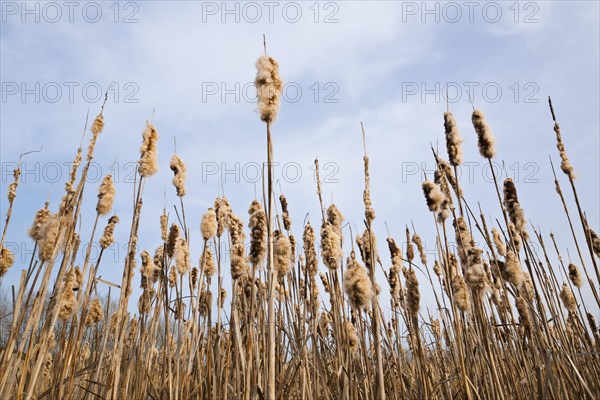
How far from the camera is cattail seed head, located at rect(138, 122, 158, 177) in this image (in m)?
2.57

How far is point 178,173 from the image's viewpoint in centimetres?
313

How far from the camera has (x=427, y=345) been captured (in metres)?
4.34

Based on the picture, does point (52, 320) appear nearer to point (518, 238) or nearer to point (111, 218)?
point (111, 218)

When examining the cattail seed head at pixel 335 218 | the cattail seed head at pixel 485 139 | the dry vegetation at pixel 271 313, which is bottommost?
the dry vegetation at pixel 271 313

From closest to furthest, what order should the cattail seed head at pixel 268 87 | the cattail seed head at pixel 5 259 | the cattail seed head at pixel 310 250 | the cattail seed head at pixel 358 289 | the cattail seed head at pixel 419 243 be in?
the cattail seed head at pixel 268 87
the cattail seed head at pixel 358 289
the cattail seed head at pixel 5 259
the cattail seed head at pixel 310 250
the cattail seed head at pixel 419 243

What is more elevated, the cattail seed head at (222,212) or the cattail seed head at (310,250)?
the cattail seed head at (222,212)

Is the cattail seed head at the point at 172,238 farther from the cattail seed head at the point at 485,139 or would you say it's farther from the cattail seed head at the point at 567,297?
the cattail seed head at the point at 567,297

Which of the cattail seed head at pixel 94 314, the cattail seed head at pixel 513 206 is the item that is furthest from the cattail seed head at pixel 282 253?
the cattail seed head at pixel 513 206

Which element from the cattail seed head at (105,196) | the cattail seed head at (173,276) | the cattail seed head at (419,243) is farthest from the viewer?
the cattail seed head at (419,243)

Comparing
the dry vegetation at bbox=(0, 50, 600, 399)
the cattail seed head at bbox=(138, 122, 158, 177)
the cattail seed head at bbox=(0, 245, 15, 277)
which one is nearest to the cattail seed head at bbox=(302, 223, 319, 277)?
the dry vegetation at bbox=(0, 50, 600, 399)

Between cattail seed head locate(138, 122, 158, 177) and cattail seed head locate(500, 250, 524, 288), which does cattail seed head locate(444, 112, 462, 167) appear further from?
cattail seed head locate(138, 122, 158, 177)

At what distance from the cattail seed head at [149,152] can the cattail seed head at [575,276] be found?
4703mm

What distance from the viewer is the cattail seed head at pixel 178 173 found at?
3.06 metres

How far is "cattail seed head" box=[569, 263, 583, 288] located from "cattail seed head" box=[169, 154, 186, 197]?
4444 millimetres
